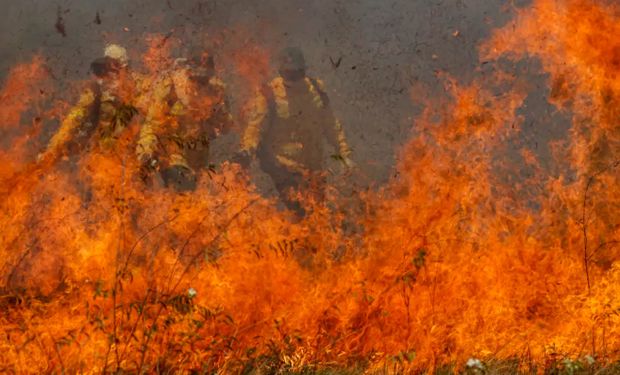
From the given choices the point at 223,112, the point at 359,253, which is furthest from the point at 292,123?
the point at 359,253

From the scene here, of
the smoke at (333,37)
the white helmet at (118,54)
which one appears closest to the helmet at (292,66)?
the smoke at (333,37)

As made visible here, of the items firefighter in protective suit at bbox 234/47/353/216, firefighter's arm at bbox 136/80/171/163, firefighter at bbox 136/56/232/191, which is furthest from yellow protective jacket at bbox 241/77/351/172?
firefighter's arm at bbox 136/80/171/163

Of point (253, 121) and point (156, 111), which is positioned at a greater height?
point (156, 111)

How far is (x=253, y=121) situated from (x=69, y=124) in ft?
6.02

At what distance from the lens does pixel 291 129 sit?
7695 mm

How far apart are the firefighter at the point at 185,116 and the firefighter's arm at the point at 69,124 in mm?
576

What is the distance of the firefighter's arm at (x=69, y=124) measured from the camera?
6852 mm

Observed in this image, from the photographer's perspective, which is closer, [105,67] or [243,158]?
[105,67]

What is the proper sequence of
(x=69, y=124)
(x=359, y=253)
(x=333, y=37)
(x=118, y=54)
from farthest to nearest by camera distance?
(x=333, y=37)
(x=118, y=54)
(x=69, y=124)
(x=359, y=253)

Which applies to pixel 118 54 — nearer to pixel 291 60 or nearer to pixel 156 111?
pixel 156 111

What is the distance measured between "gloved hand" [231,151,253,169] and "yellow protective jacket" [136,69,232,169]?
372mm

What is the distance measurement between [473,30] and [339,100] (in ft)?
6.70

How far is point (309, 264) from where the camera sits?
6941mm

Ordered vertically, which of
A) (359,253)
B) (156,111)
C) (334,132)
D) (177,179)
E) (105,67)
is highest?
(105,67)
